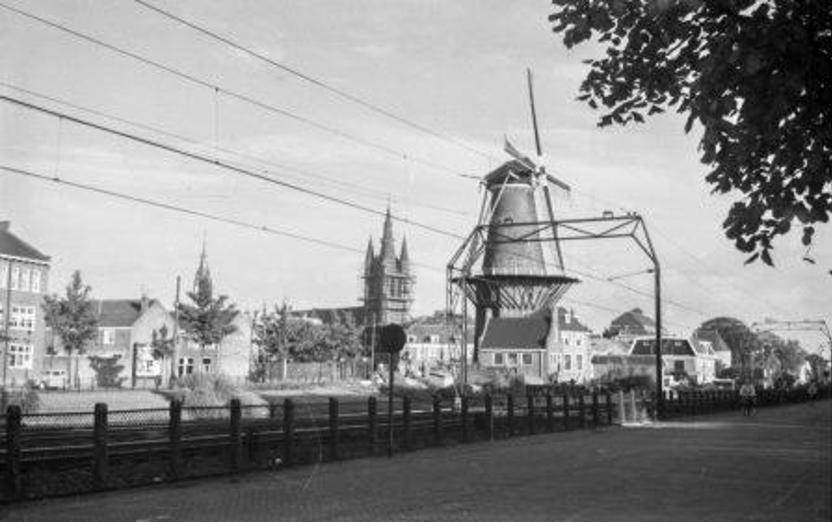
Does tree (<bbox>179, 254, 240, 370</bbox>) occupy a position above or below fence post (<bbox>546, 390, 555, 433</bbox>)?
above

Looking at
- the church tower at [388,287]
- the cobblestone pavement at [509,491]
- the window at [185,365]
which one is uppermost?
the church tower at [388,287]

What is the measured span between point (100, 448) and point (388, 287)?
7049 inches

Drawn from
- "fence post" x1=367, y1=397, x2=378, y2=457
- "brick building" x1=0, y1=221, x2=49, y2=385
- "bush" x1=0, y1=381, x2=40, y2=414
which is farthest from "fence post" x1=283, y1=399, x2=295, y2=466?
"brick building" x1=0, y1=221, x2=49, y2=385

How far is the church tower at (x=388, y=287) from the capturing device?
192 meters

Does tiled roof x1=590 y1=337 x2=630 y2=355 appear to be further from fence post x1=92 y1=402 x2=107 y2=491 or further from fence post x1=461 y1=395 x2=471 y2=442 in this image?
fence post x1=92 y1=402 x2=107 y2=491

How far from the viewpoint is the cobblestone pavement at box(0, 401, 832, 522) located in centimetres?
1170

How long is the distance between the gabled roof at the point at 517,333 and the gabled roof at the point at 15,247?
140ft

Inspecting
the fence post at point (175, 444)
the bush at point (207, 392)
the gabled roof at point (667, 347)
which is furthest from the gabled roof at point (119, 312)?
the fence post at point (175, 444)

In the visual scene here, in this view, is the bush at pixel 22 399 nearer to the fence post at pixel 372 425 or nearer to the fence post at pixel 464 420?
the fence post at pixel 372 425

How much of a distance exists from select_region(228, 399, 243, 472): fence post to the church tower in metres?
172

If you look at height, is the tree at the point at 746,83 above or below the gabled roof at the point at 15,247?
below

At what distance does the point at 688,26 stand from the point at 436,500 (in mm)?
6975

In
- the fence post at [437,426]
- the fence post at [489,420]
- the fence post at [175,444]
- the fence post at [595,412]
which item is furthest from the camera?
the fence post at [595,412]

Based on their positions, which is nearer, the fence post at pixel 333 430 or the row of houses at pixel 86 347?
the fence post at pixel 333 430
